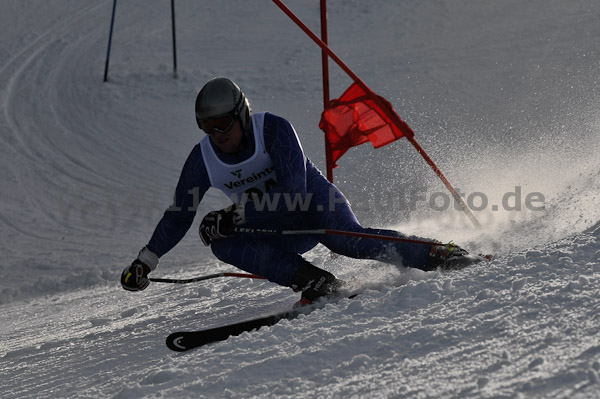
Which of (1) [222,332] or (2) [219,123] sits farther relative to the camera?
(2) [219,123]

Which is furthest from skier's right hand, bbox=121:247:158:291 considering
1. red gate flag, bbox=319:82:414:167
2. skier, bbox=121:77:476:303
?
red gate flag, bbox=319:82:414:167

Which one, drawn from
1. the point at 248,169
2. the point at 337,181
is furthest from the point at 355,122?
the point at 337,181

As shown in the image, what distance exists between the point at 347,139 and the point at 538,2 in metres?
8.94

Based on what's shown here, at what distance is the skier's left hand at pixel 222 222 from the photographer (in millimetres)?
3311

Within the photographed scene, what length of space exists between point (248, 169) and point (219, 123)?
286 mm

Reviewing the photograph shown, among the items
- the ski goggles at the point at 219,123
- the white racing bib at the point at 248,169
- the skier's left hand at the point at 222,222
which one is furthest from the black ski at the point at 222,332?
the ski goggles at the point at 219,123

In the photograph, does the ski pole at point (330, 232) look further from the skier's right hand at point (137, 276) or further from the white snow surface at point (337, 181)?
the skier's right hand at point (137, 276)

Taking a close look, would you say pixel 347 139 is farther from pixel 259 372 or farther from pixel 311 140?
pixel 311 140

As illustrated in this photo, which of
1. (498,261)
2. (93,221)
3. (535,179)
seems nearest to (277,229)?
(498,261)

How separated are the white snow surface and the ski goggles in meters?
0.91

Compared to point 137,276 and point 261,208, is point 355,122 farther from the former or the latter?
point 137,276

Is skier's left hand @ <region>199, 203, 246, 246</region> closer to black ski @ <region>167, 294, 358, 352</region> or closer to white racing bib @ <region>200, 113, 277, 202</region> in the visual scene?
white racing bib @ <region>200, 113, 277, 202</region>

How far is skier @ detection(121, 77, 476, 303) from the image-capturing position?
10.9 feet

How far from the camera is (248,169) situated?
139 inches
